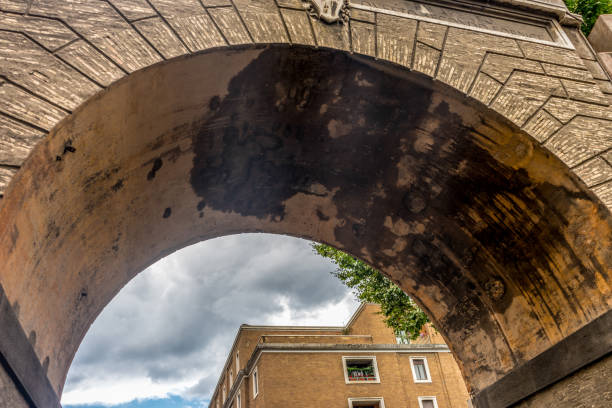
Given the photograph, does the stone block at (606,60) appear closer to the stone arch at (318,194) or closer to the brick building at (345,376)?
the stone arch at (318,194)

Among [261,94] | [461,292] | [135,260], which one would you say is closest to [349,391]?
[461,292]

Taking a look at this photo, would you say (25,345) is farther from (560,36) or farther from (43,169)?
(560,36)

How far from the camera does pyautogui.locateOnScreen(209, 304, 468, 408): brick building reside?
68.5 ft

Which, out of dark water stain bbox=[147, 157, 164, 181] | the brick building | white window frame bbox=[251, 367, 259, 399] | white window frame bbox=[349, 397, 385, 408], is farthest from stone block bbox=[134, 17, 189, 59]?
white window frame bbox=[349, 397, 385, 408]

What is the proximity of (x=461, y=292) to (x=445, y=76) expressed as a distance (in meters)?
3.10

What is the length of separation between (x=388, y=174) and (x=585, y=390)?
305 centimetres

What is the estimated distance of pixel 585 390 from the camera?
449 cm

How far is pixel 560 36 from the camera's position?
578 centimetres

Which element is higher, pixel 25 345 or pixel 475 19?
pixel 475 19

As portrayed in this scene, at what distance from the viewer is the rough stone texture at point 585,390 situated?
4280mm

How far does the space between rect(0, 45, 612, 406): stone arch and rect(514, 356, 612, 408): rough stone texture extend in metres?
0.49

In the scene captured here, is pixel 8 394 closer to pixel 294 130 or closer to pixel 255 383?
pixel 294 130

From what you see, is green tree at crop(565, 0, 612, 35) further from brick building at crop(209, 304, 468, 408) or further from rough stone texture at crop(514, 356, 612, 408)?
brick building at crop(209, 304, 468, 408)

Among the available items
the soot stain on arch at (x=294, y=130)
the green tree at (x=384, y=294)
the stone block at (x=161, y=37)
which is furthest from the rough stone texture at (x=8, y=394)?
the green tree at (x=384, y=294)
